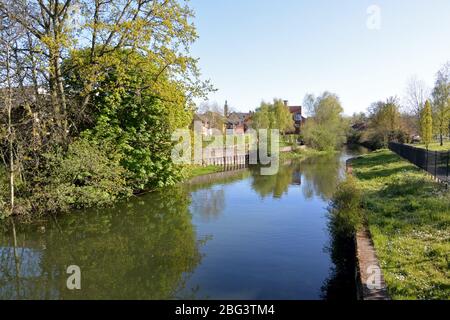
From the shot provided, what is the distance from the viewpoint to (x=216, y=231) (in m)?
13.3

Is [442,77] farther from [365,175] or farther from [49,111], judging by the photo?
[49,111]

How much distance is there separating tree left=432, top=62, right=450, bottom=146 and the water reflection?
120 feet

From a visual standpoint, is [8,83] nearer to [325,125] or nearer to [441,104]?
[441,104]

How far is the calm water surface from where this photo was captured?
Answer: 27.4 ft

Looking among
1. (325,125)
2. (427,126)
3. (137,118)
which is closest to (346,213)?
(137,118)

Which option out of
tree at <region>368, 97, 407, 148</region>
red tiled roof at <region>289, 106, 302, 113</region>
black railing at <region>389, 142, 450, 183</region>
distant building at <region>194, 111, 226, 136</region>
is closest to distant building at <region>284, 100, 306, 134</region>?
red tiled roof at <region>289, 106, 302, 113</region>

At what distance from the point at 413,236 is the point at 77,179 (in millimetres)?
12787

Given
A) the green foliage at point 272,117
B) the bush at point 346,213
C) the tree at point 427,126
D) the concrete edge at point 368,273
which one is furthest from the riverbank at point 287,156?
the concrete edge at point 368,273

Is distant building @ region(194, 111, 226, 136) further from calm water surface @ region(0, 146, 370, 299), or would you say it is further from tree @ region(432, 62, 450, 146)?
calm water surface @ region(0, 146, 370, 299)

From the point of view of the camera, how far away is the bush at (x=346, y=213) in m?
10.4

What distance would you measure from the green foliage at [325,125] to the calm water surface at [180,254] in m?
42.6

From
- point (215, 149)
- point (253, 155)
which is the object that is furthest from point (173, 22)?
point (253, 155)
